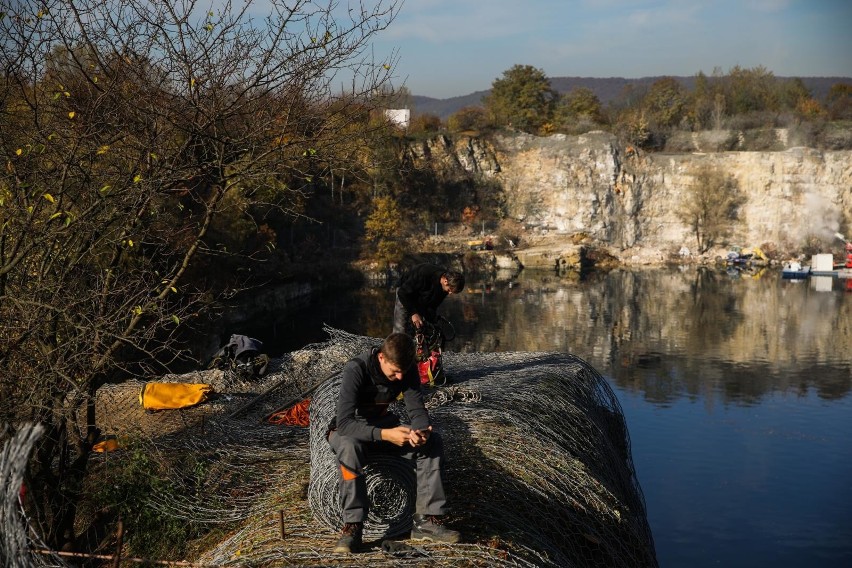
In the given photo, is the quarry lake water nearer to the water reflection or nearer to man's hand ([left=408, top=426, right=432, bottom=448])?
the water reflection

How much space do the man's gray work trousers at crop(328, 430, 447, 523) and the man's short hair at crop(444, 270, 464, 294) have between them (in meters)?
3.45

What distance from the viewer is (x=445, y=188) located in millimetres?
64125

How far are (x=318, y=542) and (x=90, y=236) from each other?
11.3 ft

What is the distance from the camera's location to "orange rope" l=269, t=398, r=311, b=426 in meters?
10.7

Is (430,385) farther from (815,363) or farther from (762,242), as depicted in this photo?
(762,242)

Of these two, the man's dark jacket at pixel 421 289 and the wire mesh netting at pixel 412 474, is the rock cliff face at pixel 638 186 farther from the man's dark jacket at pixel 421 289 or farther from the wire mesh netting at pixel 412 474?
the man's dark jacket at pixel 421 289

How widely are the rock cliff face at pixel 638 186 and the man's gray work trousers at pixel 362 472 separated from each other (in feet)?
189

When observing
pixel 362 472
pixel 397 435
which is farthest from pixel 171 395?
pixel 397 435

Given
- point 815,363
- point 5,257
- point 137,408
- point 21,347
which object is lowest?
point 815,363

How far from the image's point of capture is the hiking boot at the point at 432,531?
6236 mm

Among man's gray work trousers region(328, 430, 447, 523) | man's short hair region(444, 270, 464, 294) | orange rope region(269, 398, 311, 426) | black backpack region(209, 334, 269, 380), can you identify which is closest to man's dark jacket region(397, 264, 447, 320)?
man's short hair region(444, 270, 464, 294)

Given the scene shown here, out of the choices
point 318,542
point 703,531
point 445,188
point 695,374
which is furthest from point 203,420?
point 445,188

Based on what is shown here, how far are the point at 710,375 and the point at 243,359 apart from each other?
58.5 ft

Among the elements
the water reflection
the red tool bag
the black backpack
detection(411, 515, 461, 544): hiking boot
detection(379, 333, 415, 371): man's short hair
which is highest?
detection(379, 333, 415, 371): man's short hair
